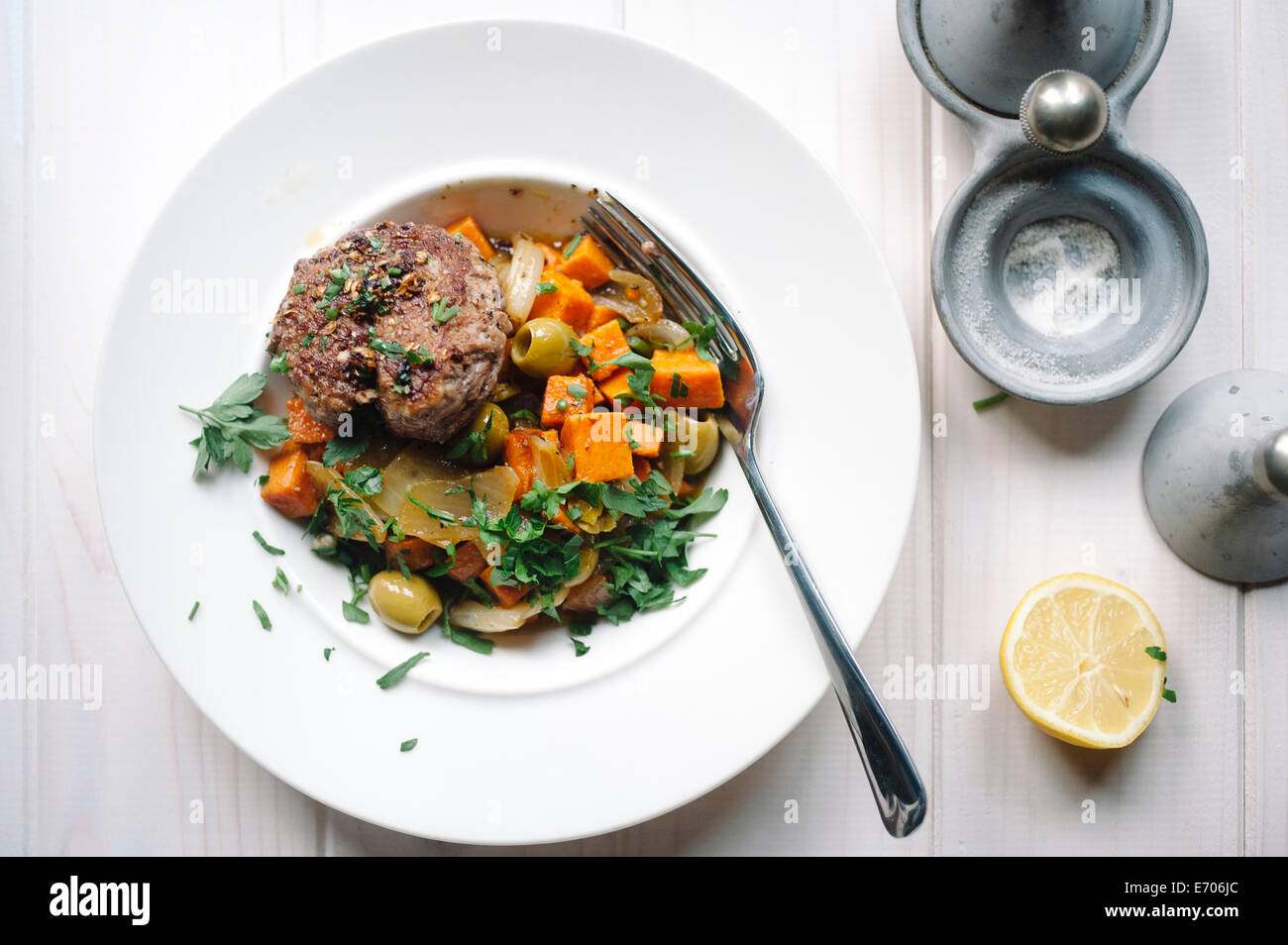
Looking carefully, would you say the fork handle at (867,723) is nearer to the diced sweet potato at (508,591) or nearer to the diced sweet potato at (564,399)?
the diced sweet potato at (564,399)

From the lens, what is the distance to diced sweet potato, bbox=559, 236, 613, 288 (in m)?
2.84

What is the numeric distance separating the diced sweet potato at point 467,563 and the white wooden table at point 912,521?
1.03 metres

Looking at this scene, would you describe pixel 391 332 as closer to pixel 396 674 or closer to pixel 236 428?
pixel 236 428

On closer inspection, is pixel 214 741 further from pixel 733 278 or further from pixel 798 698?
pixel 733 278

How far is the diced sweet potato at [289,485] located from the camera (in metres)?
2.63

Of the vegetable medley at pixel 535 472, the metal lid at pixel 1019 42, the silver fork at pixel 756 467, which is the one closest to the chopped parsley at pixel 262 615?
the vegetable medley at pixel 535 472

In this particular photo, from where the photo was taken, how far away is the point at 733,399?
9.07 ft

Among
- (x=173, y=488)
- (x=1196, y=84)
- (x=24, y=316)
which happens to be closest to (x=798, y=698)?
(x=173, y=488)

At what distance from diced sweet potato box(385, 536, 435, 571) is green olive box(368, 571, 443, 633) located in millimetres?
45

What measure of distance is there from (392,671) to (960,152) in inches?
101

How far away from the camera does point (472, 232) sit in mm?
2816

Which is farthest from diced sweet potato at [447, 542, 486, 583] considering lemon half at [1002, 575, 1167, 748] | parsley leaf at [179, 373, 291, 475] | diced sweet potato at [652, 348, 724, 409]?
lemon half at [1002, 575, 1167, 748]

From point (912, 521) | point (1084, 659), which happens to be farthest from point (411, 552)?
point (1084, 659)

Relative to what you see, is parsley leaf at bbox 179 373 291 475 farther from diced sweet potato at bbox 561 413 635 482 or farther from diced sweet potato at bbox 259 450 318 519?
diced sweet potato at bbox 561 413 635 482
